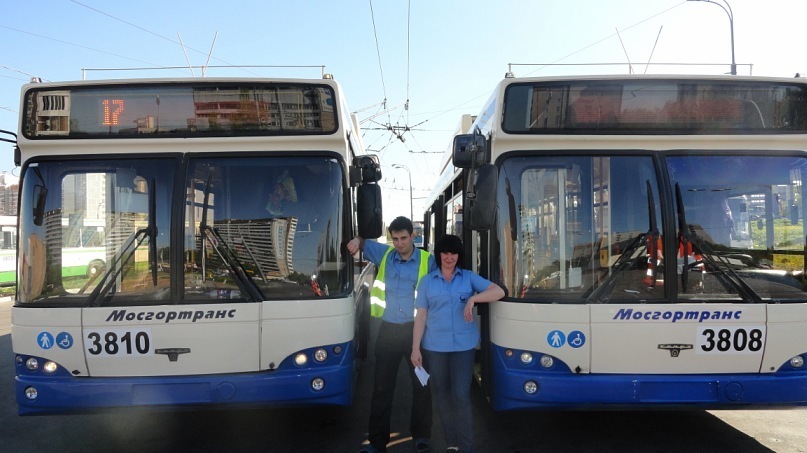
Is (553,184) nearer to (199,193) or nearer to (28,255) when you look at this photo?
(199,193)

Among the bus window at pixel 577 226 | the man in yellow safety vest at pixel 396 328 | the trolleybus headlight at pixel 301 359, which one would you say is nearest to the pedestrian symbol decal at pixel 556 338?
the bus window at pixel 577 226

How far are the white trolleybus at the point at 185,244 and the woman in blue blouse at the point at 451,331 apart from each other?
60 centimetres

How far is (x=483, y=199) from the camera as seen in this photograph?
429 cm

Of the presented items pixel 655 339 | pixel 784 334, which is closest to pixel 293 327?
pixel 655 339

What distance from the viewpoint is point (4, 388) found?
7156 millimetres

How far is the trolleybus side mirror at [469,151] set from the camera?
14.5ft

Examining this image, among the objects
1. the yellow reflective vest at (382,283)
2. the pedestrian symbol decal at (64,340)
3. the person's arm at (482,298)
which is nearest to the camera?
the person's arm at (482,298)

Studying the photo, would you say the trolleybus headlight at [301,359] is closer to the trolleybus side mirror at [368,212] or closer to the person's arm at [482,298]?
the trolleybus side mirror at [368,212]

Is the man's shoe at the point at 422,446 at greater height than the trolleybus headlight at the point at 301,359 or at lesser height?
lesser

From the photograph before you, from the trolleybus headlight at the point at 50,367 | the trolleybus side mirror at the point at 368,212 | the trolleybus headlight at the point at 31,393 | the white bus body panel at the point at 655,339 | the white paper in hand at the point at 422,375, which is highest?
the trolleybus side mirror at the point at 368,212

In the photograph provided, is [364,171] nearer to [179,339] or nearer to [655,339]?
[179,339]

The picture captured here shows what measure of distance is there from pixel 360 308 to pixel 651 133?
3017mm

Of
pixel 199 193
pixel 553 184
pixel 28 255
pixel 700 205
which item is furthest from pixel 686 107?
pixel 28 255

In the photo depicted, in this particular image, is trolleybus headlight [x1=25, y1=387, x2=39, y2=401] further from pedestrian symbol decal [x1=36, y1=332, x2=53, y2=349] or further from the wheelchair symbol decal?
the wheelchair symbol decal
